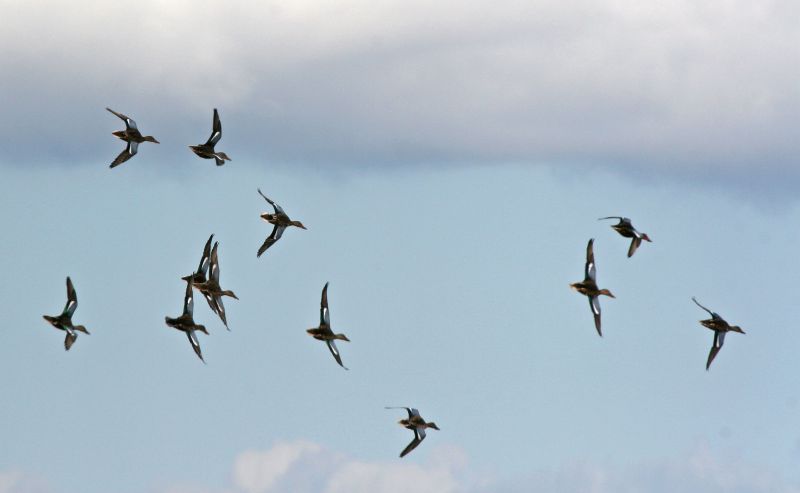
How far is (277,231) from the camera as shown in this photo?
451 feet

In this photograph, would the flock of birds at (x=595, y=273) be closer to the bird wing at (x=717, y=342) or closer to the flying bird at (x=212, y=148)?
the bird wing at (x=717, y=342)

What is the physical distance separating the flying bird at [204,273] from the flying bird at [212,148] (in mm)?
6262

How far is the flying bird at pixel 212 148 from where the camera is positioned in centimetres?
13500

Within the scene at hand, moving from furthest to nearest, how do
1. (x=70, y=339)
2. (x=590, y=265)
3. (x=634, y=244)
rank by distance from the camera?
(x=70, y=339)
(x=590, y=265)
(x=634, y=244)

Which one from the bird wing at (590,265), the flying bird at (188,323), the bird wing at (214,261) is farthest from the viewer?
the bird wing at (214,261)

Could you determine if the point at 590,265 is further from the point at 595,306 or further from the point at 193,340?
the point at 193,340

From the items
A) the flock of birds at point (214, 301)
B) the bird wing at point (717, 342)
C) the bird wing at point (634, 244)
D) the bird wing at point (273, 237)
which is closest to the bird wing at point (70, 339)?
the flock of birds at point (214, 301)

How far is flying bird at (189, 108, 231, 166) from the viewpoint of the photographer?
135m

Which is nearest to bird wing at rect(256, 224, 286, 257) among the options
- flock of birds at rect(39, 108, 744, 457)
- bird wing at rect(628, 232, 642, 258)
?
flock of birds at rect(39, 108, 744, 457)

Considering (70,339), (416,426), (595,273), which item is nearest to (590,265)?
(595,273)

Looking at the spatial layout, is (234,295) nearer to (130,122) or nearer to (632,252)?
(130,122)

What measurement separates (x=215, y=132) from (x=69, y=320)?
1616cm

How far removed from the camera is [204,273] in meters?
140

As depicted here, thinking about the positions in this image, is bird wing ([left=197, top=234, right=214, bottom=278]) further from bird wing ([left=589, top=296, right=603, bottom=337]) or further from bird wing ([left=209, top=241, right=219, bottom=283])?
bird wing ([left=589, top=296, right=603, bottom=337])
